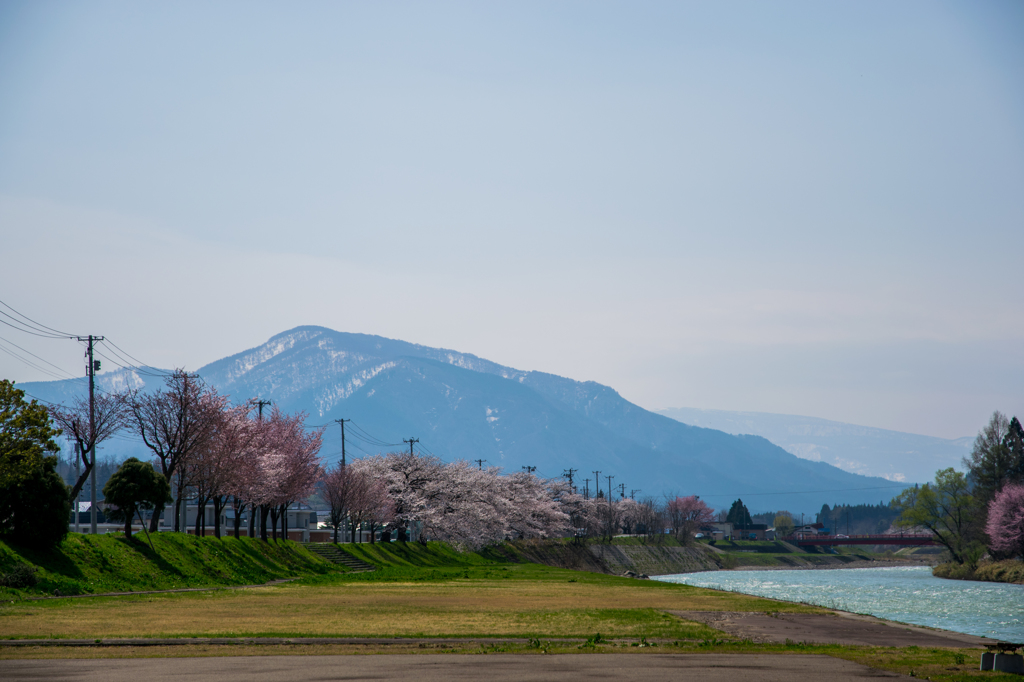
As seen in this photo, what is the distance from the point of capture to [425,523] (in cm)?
9956

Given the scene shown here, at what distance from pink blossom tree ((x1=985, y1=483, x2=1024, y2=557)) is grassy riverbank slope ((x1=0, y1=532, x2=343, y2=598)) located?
253 ft

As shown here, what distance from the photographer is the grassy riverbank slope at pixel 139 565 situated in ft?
110

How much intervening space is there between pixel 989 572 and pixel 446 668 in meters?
100

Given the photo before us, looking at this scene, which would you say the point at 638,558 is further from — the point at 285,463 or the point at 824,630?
the point at 824,630

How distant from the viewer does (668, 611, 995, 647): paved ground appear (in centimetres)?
2472

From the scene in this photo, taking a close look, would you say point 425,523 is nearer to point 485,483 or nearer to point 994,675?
point 485,483

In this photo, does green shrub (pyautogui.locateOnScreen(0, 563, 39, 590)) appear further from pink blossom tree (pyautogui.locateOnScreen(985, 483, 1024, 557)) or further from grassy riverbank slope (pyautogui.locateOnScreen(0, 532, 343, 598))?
pink blossom tree (pyautogui.locateOnScreen(985, 483, 1024, 557))

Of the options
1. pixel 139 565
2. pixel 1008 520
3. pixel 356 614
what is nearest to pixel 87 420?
pixel 139 565

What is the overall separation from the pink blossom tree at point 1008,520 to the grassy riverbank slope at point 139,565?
77.0 meters

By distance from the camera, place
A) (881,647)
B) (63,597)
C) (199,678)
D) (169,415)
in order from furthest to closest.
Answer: (169,415) < (63,597) < (881,647) < (199,678)

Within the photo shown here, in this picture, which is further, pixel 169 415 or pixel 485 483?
pixel 485 483

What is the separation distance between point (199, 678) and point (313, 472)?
192 feet

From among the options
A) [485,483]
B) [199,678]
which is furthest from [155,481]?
[485,483]

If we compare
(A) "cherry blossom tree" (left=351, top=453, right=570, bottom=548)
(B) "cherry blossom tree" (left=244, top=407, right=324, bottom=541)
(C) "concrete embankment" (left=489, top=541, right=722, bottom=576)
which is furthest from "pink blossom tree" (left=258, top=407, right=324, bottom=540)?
(C) "concrete embankment" (left=489, top=541, right=722, bottom=576)
